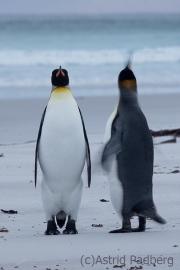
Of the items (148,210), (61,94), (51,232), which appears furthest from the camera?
(61,94)

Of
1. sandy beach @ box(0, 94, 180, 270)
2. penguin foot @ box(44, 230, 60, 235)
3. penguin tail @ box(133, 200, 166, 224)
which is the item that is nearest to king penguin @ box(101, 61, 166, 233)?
penguin tail @ box(133, 200, 166, 224)

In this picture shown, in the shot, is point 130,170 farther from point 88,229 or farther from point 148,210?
point 88,229

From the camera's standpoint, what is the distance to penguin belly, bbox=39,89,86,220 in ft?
15.8

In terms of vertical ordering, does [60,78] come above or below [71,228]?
above

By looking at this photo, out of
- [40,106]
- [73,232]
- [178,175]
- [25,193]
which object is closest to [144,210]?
[73,232]

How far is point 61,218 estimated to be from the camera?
4.98 metres

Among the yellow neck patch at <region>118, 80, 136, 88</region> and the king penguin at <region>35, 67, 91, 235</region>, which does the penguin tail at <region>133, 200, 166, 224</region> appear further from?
the yellow neck patch at <region>118, 80, 136, 88</region>

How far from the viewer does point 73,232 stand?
4.72m

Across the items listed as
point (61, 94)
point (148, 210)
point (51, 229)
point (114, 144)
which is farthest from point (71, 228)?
point (61, 94)

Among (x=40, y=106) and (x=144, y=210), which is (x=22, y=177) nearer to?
(x=144, y=210)

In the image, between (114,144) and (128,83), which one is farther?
(128,83)

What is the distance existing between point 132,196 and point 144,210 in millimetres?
124

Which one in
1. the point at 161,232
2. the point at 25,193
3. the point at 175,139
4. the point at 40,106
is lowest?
the point at 161,232

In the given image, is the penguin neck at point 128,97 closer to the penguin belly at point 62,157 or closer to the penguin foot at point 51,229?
the penguin belly at point 62,157
